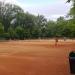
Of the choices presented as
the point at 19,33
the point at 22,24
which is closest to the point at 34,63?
the point at 19,33

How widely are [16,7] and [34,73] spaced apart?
110743 millimetres

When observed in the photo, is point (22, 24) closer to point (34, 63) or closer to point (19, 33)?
point (19, 33)

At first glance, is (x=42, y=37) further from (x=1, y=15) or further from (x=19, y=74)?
(x=19, y=74)

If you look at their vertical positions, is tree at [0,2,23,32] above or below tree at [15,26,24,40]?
above

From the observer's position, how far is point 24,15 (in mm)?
117625

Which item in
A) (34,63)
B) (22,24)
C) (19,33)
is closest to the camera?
(34,63)

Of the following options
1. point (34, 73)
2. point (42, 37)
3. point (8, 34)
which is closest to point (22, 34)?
point (8, 34)

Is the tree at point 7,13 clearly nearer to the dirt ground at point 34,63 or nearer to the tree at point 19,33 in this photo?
the tree at point 19,33

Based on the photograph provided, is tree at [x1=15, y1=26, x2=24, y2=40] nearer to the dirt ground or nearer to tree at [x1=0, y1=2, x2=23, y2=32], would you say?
tree at [x1=0, y1=2, x2=23, y2=32]

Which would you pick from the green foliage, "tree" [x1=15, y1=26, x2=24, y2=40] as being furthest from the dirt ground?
the green foliage

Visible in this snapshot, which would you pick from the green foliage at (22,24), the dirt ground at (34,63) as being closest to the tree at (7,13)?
the green foliage at (22,24)

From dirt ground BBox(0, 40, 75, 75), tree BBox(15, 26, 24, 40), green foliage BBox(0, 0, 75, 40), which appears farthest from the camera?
green foliage BBox(0, 0, 75, 40)

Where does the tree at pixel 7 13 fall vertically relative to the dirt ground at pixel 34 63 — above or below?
above

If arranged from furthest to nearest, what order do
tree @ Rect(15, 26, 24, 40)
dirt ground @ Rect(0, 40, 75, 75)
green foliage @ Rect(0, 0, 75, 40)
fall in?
1. green foliage @ Rect(0, 0, 75, 40)
2. tree @ Rect(15, 26, 24, 40)
3. dirt ground @ Rect(0, 40, 75, 75)
